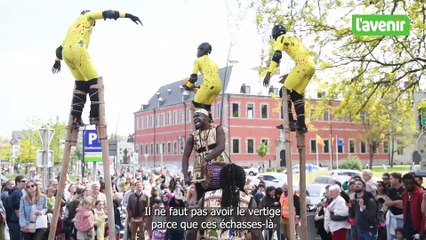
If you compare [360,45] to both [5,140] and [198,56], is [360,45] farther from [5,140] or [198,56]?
[5,140]

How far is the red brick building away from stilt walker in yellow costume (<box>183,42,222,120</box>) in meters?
41.4

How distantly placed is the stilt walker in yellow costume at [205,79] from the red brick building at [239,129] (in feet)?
136

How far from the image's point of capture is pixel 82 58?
6750mm

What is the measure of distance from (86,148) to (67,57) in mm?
6169

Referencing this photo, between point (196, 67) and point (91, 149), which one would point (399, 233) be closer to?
point (196, 67)

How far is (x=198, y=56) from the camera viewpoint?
24.4 feet

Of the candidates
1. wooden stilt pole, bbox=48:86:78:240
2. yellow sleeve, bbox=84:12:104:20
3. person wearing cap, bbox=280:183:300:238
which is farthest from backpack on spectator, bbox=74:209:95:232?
yellow sleeve, bbox=84:12:104:20

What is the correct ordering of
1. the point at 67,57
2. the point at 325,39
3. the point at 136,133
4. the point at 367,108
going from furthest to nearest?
the point at 136,133, the point at 367,108, the point at 325,39, the point at 67,57

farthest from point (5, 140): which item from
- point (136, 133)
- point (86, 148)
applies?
point (86, 148)

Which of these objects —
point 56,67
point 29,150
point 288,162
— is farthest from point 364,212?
point 29,150

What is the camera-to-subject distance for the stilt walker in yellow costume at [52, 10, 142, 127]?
6.77m

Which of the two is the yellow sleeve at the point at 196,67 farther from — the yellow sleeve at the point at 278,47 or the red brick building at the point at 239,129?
the red brick building at the point at 239,129

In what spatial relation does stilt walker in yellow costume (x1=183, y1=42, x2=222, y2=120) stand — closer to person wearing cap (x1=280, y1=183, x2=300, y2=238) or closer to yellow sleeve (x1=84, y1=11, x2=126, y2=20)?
yellow sleeve (x1=84, y1=11, x2=126, y2=20)

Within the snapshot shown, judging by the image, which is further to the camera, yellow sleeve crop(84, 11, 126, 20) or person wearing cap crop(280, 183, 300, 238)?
person wearing cap crop(280, 183, 300, 238)
